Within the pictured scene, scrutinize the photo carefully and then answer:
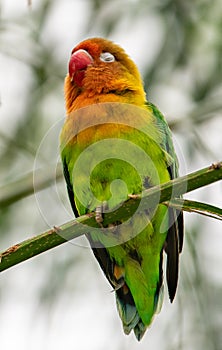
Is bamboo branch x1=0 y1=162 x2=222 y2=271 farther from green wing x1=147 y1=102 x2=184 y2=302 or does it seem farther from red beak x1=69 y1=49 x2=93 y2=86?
red beak x1=69 y1=49 x2=93 y2=86

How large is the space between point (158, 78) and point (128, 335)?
5.06 ft

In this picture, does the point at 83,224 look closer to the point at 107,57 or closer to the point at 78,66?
the point at 78,66

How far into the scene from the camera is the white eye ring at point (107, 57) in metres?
3.26

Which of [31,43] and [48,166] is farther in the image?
[31,43]

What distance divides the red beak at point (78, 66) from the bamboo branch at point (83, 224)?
4.48ft

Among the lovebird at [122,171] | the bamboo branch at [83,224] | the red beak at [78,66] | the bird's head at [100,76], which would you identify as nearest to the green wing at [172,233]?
the lovebird at [122,171]

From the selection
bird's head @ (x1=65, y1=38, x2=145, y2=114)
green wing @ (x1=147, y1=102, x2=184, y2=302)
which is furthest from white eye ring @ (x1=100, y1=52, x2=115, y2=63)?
green wing @ (x1=147, y1=102, x2=184, y2=302)

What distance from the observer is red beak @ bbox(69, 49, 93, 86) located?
10.3 ft

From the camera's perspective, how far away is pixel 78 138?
2.85m

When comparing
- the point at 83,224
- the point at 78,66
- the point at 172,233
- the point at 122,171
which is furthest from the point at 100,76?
the point at 83,224

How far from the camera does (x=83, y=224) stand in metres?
1.85

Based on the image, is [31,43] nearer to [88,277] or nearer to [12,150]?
[12,150]

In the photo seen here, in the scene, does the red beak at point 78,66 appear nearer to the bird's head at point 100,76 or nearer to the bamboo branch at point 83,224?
the bird's head at point 100,76

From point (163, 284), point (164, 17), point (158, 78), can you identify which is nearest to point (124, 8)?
point (164, 17)
